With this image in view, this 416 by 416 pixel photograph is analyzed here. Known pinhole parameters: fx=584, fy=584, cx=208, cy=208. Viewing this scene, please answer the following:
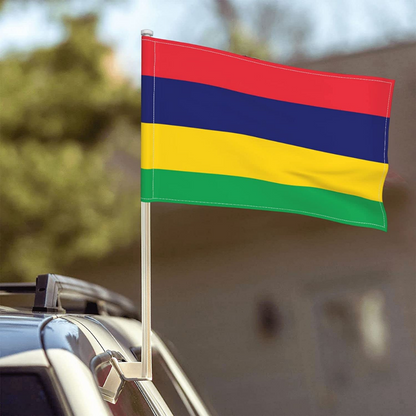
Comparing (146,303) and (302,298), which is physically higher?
(146,303)

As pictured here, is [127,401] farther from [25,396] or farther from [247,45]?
[247,45]

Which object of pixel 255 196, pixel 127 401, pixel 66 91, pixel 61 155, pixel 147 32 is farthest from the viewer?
pixel 66 91

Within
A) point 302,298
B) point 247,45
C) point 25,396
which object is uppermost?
point 247,45

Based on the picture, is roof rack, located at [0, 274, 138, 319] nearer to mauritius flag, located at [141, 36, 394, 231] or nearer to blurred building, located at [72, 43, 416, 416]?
mauritius flag, located at [141, 36, 394, 231]

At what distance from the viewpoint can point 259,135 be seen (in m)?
2.30

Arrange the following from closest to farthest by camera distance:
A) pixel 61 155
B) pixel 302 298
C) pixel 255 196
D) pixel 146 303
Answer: pixel 146 303 < pixel 255 196 < pixel 61 155 < pixel 302 298

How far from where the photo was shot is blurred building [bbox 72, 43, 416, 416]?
816cm

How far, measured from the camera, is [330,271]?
865 centimetres

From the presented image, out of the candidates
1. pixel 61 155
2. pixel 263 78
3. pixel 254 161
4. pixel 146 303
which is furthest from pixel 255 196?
pixel 61 155

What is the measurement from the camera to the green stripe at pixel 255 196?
2.00m

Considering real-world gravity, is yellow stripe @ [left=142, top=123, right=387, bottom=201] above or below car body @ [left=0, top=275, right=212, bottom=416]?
above

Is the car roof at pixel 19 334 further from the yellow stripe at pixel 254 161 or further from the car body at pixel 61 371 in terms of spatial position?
the yellow stripe at pixel 254 161

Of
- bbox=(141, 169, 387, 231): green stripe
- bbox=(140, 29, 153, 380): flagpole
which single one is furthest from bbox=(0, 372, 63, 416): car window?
bbox=(141, 169, 387, 231): green stripe

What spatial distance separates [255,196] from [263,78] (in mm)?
483
